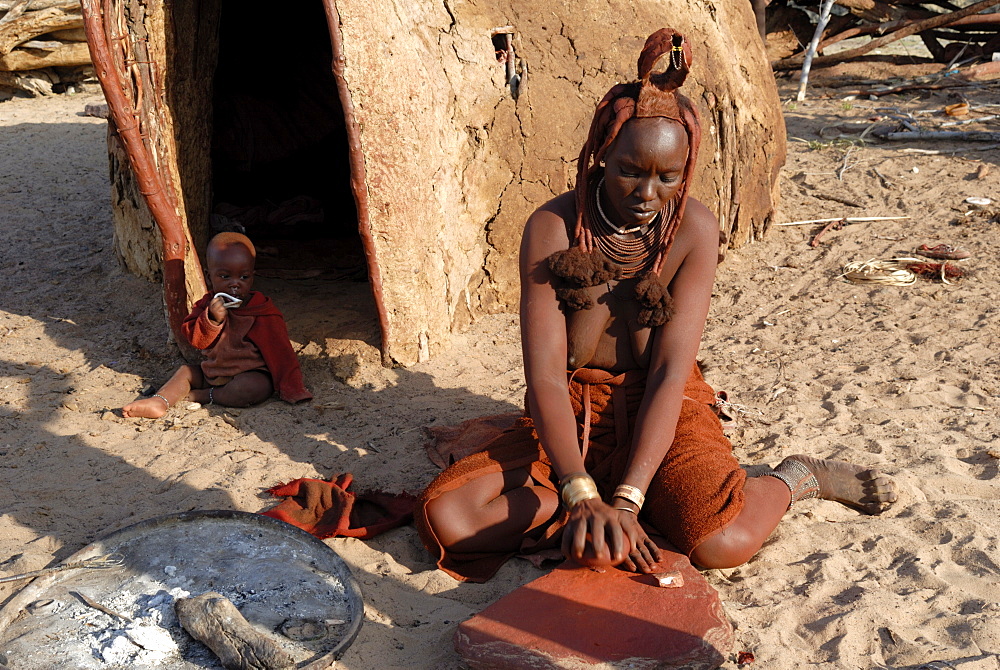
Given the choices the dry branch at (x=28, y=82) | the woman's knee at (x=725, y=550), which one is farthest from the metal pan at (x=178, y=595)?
the dry branch at (x=28, y=82)

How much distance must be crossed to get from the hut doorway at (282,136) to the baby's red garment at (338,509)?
2816 millimetres

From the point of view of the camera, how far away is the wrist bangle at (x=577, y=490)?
2.40 metres

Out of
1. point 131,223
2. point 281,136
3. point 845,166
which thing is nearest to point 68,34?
point 281,136

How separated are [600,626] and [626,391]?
82 cm

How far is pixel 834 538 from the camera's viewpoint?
2.76 metres

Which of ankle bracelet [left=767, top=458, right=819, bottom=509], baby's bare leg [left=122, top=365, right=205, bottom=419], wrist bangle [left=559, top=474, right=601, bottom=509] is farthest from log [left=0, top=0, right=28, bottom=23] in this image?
ankle bracelet [left=767, top=458, right=819, bottom=509]

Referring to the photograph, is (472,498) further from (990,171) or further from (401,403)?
(990,171)

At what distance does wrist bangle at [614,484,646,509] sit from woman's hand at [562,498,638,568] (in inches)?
5.1

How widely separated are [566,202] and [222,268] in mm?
1807

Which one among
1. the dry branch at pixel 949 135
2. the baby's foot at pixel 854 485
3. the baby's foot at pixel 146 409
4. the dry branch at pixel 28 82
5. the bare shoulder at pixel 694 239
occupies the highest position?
the bare shoulder at pixel 694 239

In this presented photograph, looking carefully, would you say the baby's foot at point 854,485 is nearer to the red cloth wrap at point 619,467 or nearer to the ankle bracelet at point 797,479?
the ankle bracelet at point 797,479

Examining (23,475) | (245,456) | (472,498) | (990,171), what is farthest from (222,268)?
(990,171)

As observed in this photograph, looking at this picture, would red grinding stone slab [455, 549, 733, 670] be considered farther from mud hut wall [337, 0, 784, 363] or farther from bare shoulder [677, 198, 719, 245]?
mud hut wall [337, 0, 784, 363]

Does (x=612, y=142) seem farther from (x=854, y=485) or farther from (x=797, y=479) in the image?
(x=854, y=485)
